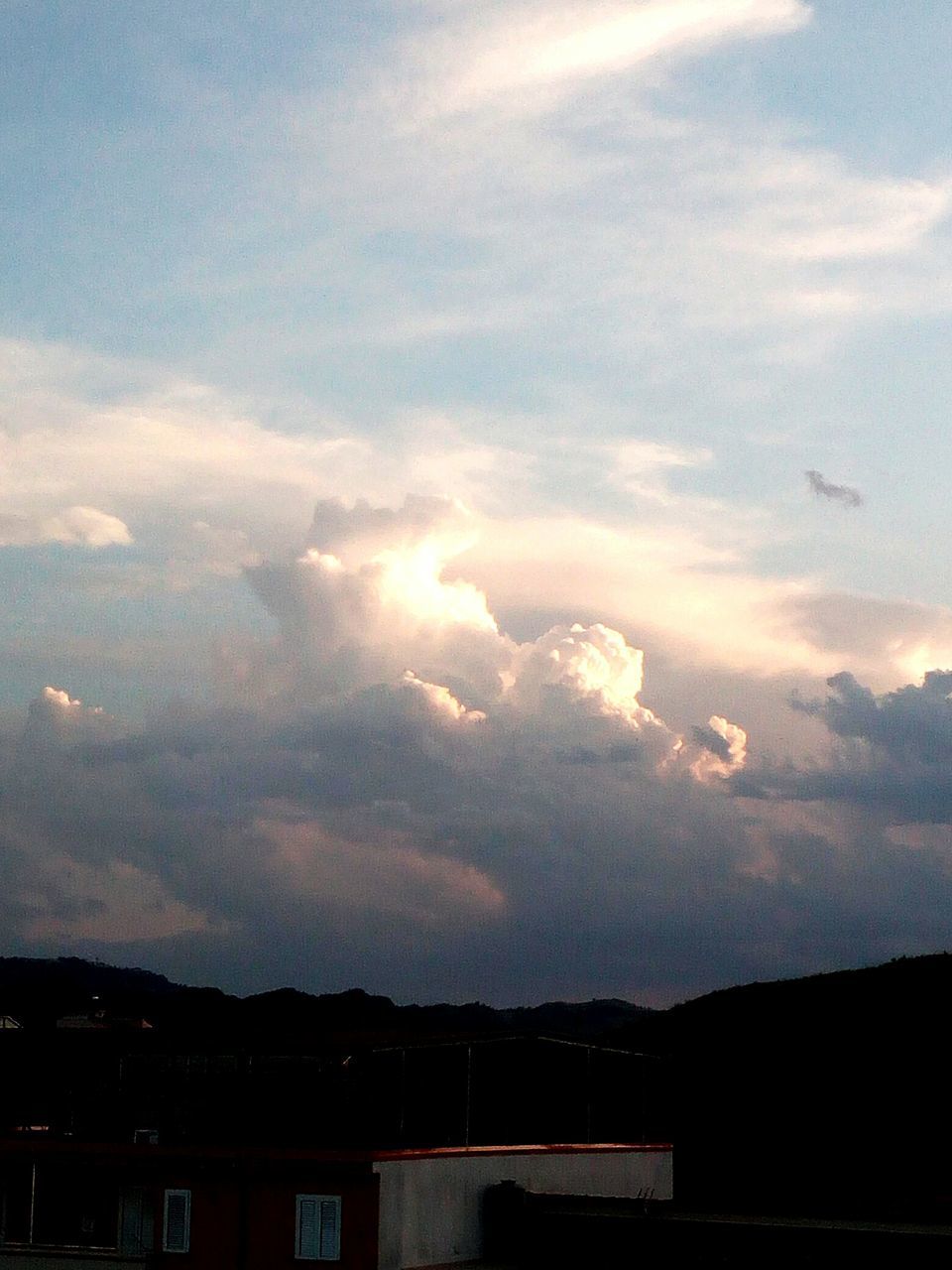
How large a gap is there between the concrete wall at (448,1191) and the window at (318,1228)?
4.12 ft

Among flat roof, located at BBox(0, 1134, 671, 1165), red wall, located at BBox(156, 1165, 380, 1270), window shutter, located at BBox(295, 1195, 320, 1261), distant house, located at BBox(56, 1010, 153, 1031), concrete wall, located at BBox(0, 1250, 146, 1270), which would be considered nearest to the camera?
red wall, located at BBox(156, 1165, 380, 1270)

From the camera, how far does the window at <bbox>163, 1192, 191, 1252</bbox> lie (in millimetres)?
43344

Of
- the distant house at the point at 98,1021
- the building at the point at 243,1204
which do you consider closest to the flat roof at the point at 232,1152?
the building at the point at 243,1204

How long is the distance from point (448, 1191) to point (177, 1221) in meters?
7.38

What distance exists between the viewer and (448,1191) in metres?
44.0

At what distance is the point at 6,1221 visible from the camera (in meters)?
46.2

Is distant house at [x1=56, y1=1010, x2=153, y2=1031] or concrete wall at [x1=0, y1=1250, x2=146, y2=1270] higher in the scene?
distant house at [x1=56, y1=1010, x2=153, y2=1031]

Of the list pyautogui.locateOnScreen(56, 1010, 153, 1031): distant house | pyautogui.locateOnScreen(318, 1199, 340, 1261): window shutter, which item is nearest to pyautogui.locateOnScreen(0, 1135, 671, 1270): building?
pyautogui.locateOnScreen(318, 1199, 340, 1261): window shutter

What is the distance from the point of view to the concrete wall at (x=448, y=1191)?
41625 mm

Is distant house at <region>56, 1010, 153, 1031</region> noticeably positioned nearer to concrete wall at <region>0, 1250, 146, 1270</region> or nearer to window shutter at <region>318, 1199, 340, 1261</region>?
concrete wall at <region>0, 1250, 146, 1270</region>

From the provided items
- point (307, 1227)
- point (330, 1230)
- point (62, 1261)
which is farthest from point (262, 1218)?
point (62, 1261)

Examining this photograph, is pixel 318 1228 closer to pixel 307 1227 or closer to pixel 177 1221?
pixel 307 1227

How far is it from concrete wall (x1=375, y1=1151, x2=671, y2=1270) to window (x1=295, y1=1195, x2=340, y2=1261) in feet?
4.12

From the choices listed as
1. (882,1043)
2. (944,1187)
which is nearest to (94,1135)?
(944,1187)
